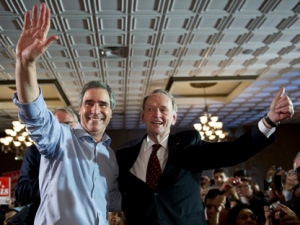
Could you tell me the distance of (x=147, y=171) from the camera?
2.09 meters

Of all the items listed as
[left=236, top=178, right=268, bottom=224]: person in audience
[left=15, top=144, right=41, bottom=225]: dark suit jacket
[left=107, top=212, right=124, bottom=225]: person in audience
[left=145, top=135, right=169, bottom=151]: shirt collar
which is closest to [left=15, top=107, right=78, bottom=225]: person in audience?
[left=15, top=144, right=41, bottom=225]: dark suit jacket

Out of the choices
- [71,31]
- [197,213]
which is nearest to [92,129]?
[197,213]

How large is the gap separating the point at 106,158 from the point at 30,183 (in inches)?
27.5

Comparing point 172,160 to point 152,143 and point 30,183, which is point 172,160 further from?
point 30,183

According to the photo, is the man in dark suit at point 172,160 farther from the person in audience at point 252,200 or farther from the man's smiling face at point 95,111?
the person in audience at point 252,200

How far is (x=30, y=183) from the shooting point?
233 cm

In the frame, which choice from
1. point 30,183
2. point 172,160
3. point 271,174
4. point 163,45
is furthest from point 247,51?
point 30,183

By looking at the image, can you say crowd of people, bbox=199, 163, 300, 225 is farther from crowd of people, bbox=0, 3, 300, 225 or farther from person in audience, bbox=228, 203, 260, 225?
crowd of people, bbox=0, 3, 300, 225

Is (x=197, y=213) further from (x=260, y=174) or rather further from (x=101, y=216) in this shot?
(x=260, y=174)

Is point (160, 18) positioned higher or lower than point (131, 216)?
higher

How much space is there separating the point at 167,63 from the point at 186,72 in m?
1.00

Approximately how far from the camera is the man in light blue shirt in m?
1.46

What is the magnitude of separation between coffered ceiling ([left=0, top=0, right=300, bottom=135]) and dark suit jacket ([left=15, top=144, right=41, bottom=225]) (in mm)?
3788

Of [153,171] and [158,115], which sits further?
[158,115]
